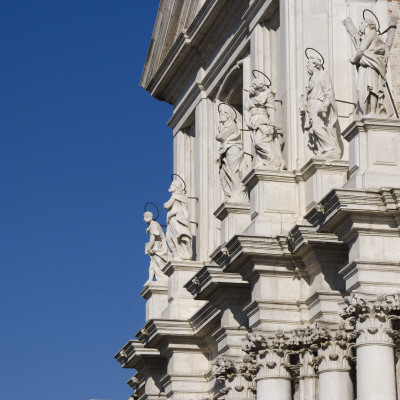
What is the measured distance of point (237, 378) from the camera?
31.7 meters

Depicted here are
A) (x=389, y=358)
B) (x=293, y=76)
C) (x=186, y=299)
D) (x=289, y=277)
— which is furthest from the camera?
(x=186, y=299)

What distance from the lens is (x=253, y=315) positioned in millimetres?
30141

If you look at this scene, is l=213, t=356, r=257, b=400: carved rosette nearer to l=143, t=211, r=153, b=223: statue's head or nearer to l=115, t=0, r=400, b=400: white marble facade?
l=115, t=0, r=400, b=400: white marble facade

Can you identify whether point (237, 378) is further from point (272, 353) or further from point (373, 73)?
point (373, 73)

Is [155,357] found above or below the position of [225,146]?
below

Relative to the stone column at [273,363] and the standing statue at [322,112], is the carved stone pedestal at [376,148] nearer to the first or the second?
the standing statue at [322,112]

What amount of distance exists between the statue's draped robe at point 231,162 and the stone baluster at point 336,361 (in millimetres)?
6161

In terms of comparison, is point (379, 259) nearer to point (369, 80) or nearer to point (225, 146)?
point (369, 80)

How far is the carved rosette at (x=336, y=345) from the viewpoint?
2770 cm

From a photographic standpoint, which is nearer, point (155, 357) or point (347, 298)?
point (347, 298)

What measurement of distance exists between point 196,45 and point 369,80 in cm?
1257

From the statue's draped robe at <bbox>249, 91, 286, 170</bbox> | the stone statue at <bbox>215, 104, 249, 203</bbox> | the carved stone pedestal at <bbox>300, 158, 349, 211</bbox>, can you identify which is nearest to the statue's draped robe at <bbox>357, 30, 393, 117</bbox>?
the carved stone pedestal at <bbox>300, 158, 349, 211</bbox>

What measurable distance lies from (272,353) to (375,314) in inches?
156

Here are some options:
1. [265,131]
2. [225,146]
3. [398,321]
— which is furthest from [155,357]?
[398,321]
